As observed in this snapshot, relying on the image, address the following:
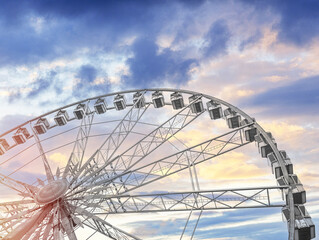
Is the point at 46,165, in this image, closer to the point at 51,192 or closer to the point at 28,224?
the point at 51,192

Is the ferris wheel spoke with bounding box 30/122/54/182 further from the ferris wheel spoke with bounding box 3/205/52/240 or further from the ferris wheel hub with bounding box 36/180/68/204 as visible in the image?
the ferris wheel spoke with bounding box 3/205/52/240

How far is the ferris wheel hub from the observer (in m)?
23.5

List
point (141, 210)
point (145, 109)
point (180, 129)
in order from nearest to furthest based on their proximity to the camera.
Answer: point (141, 210), point (180, 129), point (145, 109)

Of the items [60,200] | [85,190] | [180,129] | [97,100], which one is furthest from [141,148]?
[97,100]

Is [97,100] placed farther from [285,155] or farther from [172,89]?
[285,155]

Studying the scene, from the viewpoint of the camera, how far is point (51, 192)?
935 inches

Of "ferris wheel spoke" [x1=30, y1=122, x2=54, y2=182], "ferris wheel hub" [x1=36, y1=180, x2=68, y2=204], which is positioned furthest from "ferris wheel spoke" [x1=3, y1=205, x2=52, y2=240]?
"ferris wheel spoke" [x1=30, y1=122, x2=54, y2=182]

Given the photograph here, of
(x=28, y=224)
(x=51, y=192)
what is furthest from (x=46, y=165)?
(x=28, y=224)

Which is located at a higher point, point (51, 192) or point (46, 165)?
point (46, 165)

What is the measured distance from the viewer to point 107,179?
24.3 metres

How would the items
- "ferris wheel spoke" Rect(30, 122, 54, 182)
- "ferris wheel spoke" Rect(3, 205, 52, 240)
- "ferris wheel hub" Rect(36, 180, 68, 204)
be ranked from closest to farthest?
"ferris wheel spoke" Rect(3, 205, 52, 240) < "ferris wheel hub" Rect(36, 180, 68, 204) < "ferris wheel spoke" Rect(30, 122, 54, 182)

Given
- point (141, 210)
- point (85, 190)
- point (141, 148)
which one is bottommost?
point (141, 210)

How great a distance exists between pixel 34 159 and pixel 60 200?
646 cm

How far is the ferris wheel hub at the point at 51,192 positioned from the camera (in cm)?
2352
